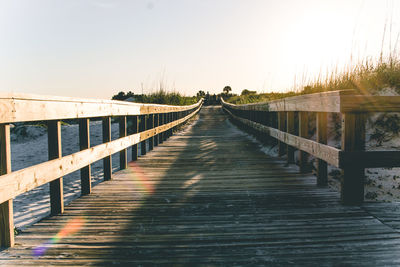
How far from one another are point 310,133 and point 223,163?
6.61 ft

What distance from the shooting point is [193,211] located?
123 inches

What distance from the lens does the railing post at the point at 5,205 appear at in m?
2.19

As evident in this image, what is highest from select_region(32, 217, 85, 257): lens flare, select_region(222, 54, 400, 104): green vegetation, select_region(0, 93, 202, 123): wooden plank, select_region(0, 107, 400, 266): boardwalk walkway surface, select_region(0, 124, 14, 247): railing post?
select_region(222, 54, 400, 104): green vegetation

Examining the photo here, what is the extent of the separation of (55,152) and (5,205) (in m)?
0.77

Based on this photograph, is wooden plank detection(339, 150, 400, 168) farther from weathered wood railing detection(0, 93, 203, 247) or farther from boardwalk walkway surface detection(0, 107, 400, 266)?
weathered wood railing detection(0, 93, 203, 247)

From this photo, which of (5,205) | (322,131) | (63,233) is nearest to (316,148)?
(322,131)

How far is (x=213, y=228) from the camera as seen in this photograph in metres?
2.67

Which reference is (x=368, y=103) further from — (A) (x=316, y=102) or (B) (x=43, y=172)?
(B) (x=43, y=172)

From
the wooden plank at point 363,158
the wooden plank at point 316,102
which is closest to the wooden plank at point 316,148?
the wooden plank at point 363,158

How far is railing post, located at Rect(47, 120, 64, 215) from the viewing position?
2.91 m

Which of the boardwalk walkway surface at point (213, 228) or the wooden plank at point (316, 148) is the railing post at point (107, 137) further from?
the wooden plank at point (316, 148)

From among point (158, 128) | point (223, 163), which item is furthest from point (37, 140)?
point (223, 163)

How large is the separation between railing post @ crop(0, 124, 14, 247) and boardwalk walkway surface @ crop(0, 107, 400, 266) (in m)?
0.10

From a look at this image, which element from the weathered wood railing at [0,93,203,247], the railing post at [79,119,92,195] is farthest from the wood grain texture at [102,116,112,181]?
the railing post at [79,119,92,195]
